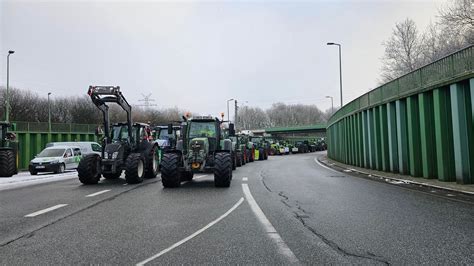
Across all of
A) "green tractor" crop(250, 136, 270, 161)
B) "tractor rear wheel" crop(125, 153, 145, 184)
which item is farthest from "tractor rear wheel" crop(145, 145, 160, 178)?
"green tractor" crop(250, 136, 270, 161)

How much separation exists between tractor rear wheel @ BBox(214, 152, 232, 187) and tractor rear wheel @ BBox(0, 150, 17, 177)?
12.7 m

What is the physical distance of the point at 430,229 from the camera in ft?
20.4

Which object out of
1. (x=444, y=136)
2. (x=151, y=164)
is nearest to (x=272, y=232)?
(x=444, y=136)

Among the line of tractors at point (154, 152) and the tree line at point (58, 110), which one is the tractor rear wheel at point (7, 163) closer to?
the line of tractors at point (154, 152)

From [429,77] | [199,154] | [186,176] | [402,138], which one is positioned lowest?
[186,176]

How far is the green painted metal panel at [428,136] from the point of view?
13648 mm

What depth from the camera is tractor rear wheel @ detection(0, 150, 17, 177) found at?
19578 millimetres

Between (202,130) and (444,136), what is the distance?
8.36m

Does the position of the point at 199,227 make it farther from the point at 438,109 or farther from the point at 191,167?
the point at 438,109

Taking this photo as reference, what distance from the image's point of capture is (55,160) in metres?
23.0

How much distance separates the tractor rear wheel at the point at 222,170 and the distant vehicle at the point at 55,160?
14083 millimetres

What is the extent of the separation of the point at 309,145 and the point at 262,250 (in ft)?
207

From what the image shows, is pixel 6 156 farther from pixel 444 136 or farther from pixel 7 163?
pixel 444 136

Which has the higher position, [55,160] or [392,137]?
[392,137]
